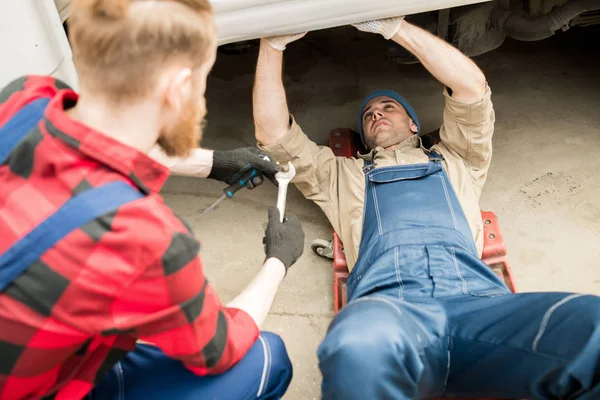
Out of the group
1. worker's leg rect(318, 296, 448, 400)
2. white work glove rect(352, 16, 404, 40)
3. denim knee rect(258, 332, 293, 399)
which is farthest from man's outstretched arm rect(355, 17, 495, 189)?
denim knee rect(258, 332, 293, 399)

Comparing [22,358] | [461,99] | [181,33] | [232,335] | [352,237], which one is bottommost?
[352,237]

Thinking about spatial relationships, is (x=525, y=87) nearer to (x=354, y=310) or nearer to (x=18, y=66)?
(x=354, y=310)

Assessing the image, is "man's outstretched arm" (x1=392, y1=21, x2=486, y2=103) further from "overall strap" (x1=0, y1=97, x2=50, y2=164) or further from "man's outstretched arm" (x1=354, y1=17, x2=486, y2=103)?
"overall strap" (x1=0, y1=97, x2=50, y2=164)

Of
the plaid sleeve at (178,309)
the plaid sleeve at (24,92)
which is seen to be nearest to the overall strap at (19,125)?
the plaid sleeve at (24,92)

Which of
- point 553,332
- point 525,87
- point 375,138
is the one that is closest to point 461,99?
point 375,138

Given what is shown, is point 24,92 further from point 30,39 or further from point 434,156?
point 434,156

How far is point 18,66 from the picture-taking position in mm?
1616

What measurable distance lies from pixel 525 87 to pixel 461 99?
131cm

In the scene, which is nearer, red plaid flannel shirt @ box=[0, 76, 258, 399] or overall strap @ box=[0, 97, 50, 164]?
red plaid flannel shirt @ box=[0, 76, 258, 399]

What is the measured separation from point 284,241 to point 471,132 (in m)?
1.00

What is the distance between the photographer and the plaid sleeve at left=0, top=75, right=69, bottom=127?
3.49 ft

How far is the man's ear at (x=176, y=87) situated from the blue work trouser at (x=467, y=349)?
2.07ft

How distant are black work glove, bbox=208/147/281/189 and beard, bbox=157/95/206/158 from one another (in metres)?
0.71

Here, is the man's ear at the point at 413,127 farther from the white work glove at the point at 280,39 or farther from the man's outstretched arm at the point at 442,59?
the white work glove at the point at 280,39
